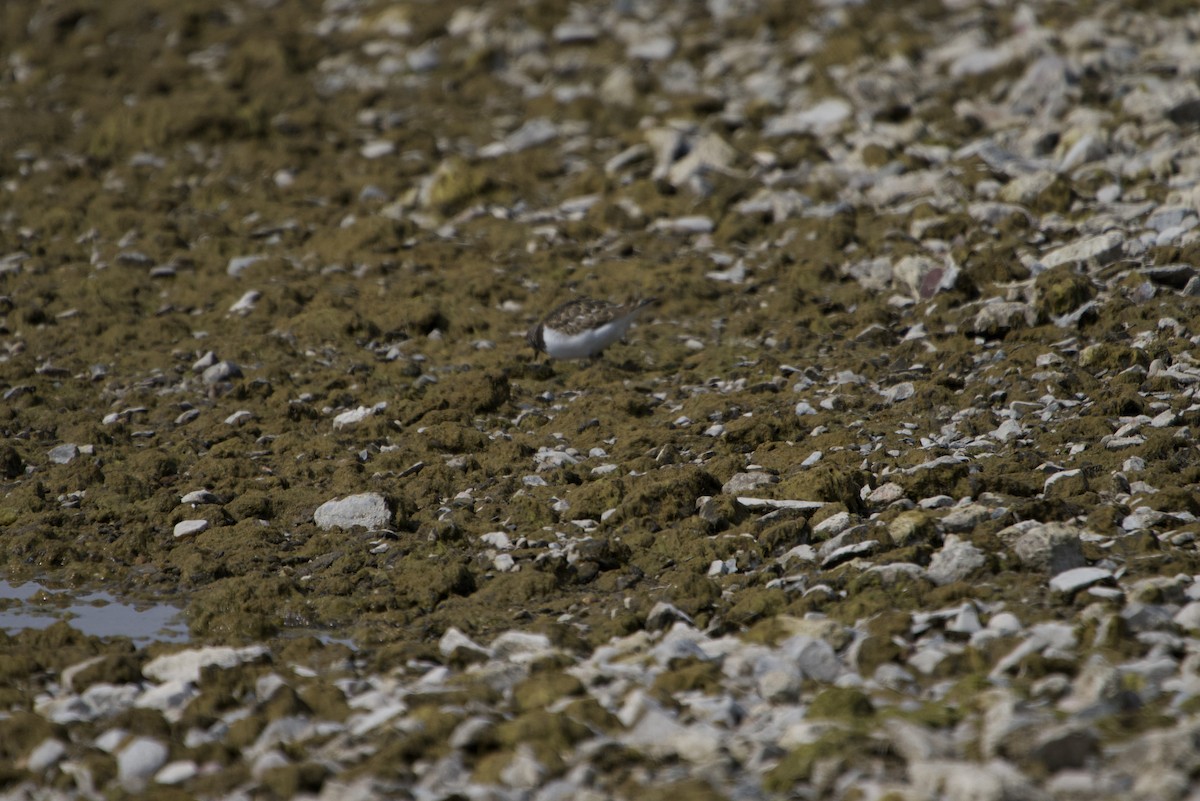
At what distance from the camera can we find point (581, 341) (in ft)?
30.2

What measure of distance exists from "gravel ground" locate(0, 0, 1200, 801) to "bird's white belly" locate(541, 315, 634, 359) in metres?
0.24

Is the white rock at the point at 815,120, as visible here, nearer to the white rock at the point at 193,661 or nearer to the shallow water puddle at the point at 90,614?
the shallow water puddle at the point at 90,614

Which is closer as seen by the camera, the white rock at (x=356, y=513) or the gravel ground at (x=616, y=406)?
the gravel ground at (x=616, y=406)

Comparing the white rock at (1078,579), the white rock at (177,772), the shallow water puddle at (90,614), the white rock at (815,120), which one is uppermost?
the white rock at (815,120)

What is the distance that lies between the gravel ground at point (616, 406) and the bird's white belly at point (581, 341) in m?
0.24

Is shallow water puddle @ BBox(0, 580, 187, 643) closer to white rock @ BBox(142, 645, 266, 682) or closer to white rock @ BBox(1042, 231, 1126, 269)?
white rock @ BBox(142, 645, 266, 682)

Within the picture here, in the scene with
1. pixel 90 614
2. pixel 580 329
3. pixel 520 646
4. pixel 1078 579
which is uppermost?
pixel 1078 579

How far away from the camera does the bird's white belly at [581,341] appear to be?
9.20 metres

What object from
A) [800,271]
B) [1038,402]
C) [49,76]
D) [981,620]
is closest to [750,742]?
[981,620]

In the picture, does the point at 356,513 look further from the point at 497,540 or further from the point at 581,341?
the point at 581,341

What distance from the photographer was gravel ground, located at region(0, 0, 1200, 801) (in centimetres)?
521

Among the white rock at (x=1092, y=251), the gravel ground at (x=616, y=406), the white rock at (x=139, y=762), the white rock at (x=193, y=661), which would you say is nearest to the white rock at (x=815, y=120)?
the gravel ground at (x=616, y=406)

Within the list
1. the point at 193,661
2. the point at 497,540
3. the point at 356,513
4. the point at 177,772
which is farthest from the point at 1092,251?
the point at 177,772

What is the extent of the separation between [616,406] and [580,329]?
0.70 metres
